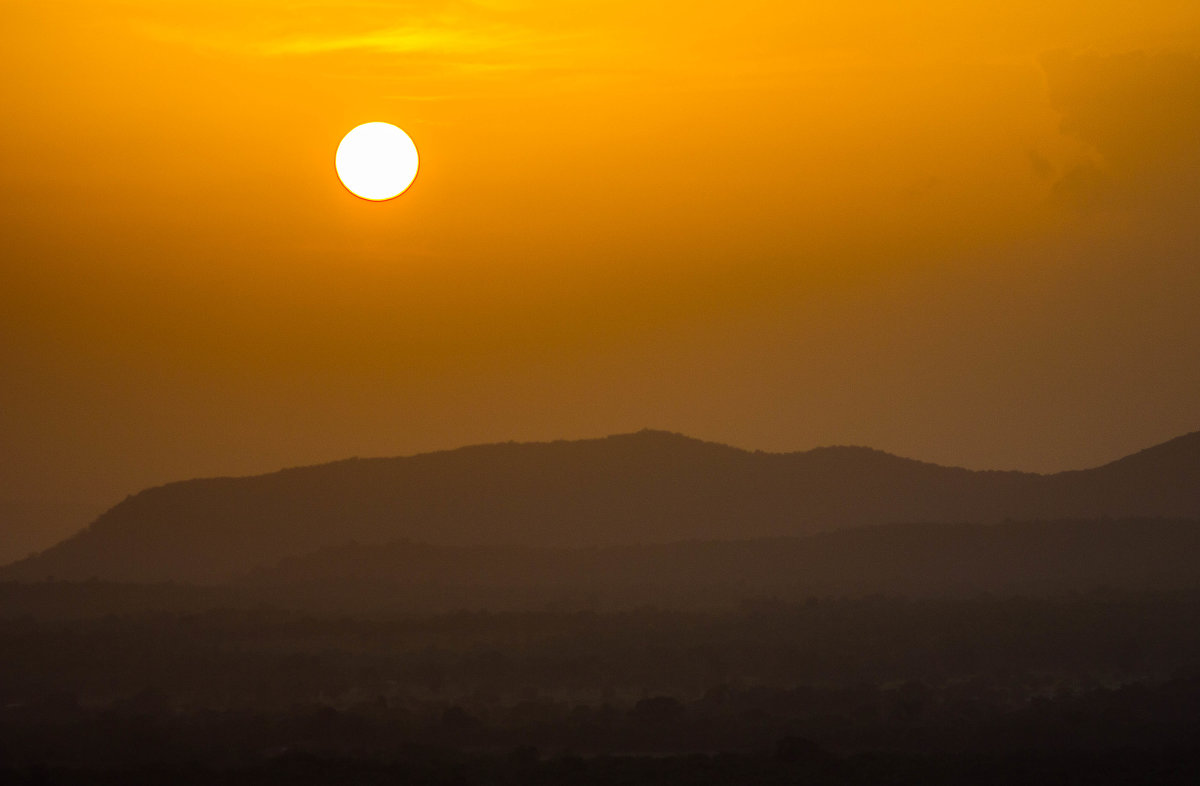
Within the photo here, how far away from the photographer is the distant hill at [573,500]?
8281 cm

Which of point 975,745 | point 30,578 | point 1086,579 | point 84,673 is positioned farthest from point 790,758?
point 30,578

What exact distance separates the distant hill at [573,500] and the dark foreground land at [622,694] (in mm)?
21625

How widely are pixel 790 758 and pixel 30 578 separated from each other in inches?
2500

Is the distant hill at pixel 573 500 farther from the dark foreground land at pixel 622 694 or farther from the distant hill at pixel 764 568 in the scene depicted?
the dark foreground land at pixel 622 694

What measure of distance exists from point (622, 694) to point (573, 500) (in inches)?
2032

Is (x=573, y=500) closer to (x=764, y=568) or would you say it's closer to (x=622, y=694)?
(x=764, y=568)

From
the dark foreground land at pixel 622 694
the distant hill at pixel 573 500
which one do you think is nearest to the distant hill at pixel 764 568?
the distant hill at pixel 573 500

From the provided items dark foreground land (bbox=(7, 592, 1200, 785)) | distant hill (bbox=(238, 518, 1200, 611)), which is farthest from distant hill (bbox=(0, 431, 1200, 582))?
dark foreground land (bbox=(7, 592, 1200, 785))

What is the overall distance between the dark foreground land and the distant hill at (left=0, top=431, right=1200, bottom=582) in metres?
21.6

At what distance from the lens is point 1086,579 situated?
6812 cm

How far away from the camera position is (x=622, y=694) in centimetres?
4269

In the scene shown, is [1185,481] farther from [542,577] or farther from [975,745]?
[975,745]

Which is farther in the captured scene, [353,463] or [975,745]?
[353,463]

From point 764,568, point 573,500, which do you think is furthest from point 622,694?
point 573,500
